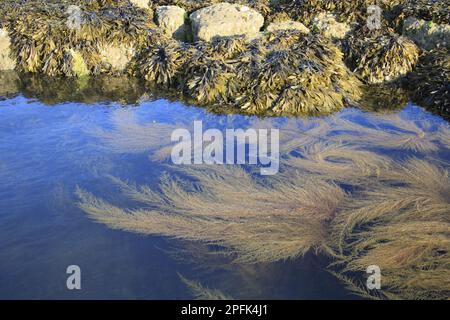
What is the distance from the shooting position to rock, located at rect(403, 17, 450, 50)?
8.26 metres

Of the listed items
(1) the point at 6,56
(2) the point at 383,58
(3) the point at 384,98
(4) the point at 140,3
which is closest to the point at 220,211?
(3) the point at 384,98

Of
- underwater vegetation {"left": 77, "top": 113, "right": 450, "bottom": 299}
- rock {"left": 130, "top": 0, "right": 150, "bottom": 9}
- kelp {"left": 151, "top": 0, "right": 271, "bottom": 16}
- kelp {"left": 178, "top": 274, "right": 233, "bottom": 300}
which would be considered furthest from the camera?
rock {"left": 130, "top": 0, "right": 150, "bottom": 9}

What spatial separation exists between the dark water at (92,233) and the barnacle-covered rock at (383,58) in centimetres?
190

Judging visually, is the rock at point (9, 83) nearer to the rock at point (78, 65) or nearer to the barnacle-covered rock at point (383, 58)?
the rock at point (78, 65)

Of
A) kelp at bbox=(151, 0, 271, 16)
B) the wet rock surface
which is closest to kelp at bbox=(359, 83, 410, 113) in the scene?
kelp at bbox=(151, 0, 271, 16)

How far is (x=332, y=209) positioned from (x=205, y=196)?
3.99 ft

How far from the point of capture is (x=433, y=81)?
698cm

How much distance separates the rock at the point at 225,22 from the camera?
8594mm

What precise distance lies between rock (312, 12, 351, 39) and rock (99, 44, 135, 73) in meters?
4.01

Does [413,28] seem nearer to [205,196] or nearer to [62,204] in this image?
[205,196]

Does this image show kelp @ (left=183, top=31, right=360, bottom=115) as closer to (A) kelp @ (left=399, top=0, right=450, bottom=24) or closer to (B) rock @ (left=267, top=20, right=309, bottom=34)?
(B) rock @ (left=267, top=20, right=309, bottom=34)

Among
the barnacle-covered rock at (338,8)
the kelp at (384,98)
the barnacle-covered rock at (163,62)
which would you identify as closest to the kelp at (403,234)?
the kelp at (384,98)

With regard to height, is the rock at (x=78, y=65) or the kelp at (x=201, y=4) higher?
the kelp at (x=201, y=4)

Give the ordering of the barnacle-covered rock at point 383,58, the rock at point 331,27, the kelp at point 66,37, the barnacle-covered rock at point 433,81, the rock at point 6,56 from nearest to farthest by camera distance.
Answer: the barnacle-covered rock at point 433,81 < the barnacle-covered rock at point 383,58 < the kelp at point 66,37 < the rock at point 6,56 < the rock at point 331,27
